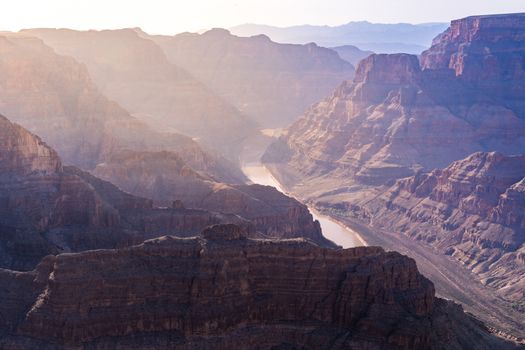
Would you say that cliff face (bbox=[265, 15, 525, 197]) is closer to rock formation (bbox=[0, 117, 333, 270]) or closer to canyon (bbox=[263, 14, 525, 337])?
canyon (bbox=[263, 14, 525, 337])

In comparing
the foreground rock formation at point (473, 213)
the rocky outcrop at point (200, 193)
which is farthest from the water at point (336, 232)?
the rocky outcrop at point (200, 193)

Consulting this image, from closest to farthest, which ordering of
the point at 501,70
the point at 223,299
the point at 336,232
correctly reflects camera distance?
the point at 223,299
the point at 336,232
the point at 501,70

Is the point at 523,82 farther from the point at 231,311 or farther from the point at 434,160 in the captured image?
the point at 231,311

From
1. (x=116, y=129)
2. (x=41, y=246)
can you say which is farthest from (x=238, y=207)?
(x=116, y=129)

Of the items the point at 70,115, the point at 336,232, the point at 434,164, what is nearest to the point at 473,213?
the point at 336,232

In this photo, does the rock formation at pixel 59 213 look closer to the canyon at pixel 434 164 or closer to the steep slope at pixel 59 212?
the steep slope at pixel 59 212

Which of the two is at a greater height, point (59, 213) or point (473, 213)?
point (59, 213)

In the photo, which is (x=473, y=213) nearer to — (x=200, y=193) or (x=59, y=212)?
(x=200, y=193)
